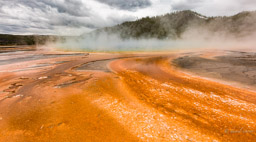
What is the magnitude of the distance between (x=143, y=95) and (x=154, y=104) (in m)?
0.90

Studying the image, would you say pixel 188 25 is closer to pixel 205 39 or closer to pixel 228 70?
pixel 205 39

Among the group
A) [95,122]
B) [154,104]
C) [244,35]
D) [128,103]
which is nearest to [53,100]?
[95,122]

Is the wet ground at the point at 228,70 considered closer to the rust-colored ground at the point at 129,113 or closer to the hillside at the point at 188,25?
the rust-colored ground at the point at 129,113

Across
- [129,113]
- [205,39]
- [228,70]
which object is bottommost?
[129,113]

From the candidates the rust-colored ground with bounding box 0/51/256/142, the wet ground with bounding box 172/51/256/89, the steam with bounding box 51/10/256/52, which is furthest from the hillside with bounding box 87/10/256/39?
the rust-colored ground with bounding box 0/51/256/142

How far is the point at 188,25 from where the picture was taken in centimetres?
9294

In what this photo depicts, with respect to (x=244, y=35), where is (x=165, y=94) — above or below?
below

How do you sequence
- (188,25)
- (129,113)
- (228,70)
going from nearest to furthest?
(129,113)
(228,70)
(188,25)

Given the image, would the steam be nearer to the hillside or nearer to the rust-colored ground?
the hillside

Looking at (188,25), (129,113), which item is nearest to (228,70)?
(129,113)

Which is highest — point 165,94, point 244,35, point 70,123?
point 244,35

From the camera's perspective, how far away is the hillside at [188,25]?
2524 inches

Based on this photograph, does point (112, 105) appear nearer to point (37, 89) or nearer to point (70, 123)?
point (70, 123)

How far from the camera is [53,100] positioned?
4824 millimetres
